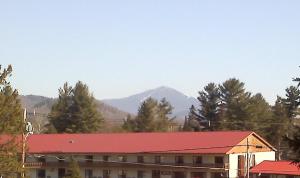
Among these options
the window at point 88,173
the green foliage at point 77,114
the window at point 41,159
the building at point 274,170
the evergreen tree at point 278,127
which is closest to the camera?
the building at point 274,170

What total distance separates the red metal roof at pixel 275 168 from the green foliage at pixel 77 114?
4446 centimetres

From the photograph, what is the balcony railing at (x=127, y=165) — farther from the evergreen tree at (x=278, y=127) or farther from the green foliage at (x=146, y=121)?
the evergreen tree at (x=278, y=127)

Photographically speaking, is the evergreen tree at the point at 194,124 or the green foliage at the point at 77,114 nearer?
the green foliage at the point at 77,114

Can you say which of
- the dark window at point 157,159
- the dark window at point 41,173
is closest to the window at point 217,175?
the dark window at point 157,159

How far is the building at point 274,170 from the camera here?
6499cm

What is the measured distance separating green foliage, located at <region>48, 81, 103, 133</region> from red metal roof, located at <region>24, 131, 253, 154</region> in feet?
70.3

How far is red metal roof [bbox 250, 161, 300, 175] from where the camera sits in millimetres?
65113

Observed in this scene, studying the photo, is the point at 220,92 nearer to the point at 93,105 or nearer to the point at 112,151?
the point at 93,105

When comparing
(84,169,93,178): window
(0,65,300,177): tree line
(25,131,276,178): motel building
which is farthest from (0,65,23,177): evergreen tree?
(0,65,300,177): tree line

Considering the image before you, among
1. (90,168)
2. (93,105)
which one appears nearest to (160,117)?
(93,105)

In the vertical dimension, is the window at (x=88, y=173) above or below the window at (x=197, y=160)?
below

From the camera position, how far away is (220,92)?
382ft

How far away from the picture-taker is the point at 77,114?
10712 centimetres

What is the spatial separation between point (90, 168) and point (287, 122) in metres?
41.7
